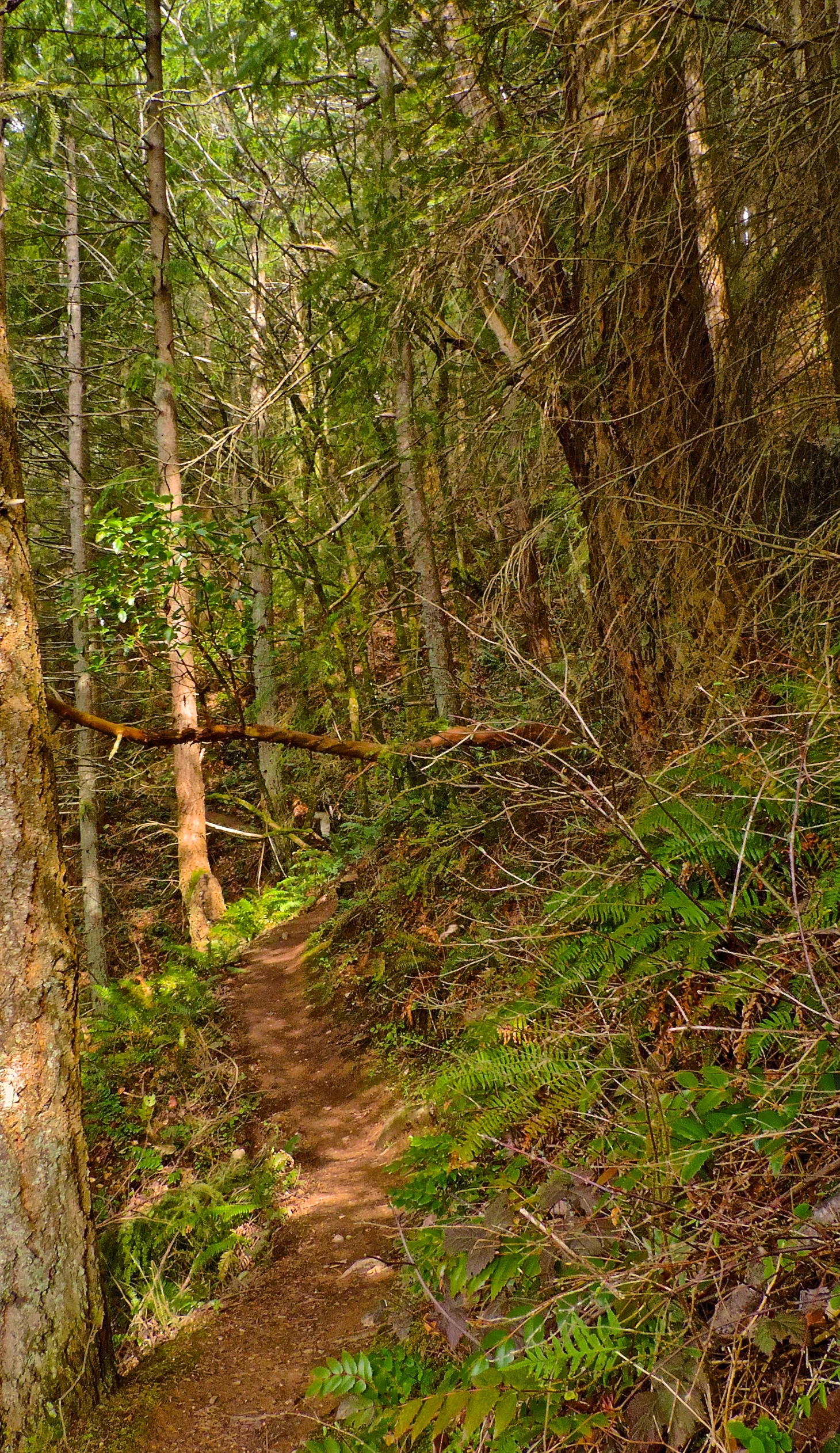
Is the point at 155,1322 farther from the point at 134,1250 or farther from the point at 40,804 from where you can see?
the point at 40,804

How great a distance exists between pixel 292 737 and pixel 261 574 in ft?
30.5

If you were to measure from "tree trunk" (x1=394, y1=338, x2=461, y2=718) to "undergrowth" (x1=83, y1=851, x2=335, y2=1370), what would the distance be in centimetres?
386

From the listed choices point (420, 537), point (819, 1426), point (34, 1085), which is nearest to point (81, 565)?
point (420, 537)

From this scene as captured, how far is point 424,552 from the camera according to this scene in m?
7.80

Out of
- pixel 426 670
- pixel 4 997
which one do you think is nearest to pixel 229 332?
pixel 426 670

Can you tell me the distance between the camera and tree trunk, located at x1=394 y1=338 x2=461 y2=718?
7652 millimetres

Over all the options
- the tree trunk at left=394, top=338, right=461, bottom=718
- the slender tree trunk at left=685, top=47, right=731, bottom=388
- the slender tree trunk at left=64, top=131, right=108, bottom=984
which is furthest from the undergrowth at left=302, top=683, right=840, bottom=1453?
the slender tree trunk at left=64, top=131, right=108, bottom=984

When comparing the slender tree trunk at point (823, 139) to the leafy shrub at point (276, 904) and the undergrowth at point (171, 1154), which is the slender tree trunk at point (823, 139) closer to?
the undergrowth at point (171, 1154)

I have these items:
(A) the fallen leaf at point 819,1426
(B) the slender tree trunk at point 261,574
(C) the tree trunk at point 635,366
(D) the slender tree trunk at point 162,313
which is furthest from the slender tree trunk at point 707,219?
(D) the slender tree trunk at point 162,313

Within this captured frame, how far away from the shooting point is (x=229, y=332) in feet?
38.5

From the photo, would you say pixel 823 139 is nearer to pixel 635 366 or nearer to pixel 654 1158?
pixel 635 366

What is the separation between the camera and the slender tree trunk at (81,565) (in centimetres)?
1074

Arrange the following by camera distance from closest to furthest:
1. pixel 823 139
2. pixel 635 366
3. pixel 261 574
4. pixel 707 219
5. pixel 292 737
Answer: pixel 823 139 < pixel 707 219 < pixel 635 366 < pixel 292 737 < pixel 261 574

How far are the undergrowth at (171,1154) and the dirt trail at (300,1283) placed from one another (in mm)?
246
